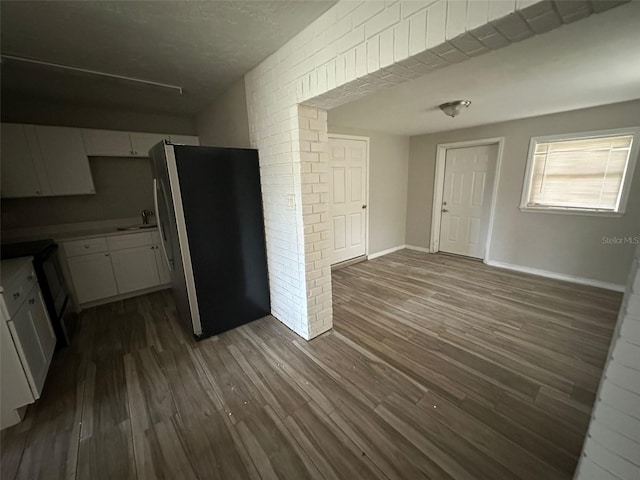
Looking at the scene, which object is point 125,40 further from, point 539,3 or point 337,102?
point 539,3

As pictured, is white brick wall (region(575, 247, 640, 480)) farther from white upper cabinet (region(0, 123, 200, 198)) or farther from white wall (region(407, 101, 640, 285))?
white upper cabinet (region(0, 123, 200, 198))

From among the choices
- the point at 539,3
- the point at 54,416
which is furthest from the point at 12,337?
the point at 539,3

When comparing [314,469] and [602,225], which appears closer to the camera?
[314,469]

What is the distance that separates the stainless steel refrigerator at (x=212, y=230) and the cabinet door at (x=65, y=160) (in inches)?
53.7

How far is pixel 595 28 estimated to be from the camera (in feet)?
4.70

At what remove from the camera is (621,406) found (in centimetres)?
81

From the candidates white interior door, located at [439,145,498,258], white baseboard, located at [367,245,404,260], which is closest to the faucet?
white baseboard, located at [367,245,404,260]

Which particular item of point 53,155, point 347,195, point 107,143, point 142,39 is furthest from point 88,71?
point 347,195

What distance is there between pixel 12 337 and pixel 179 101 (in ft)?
8.72

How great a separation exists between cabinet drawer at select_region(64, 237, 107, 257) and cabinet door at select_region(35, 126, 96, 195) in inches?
24.3

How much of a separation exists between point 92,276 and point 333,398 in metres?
3.03

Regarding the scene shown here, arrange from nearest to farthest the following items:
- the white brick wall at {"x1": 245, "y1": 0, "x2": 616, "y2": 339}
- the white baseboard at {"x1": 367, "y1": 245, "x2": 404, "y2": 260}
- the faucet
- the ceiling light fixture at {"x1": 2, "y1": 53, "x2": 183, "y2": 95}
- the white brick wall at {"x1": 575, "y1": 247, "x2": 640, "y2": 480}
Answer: the white brick wall at {"x1": 575, "y1": 247, "x2": 640, "y2": 480}, the white brick wall at {"x1": 245, "y1": 0, "x2": 616, "y2": 339}, the ceiling light fixture at {"x1": 2, "y1": 53, "x2": 183, "y2": 95}, the faucet, the white baseboard at {"x1": 367, "y1": 245, "x2": 404, "y2": 260}

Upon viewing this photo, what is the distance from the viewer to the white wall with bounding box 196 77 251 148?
2.52 meters

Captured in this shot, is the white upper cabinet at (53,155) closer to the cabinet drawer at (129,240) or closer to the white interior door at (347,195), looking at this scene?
the cabinet drawer at (129,240)
